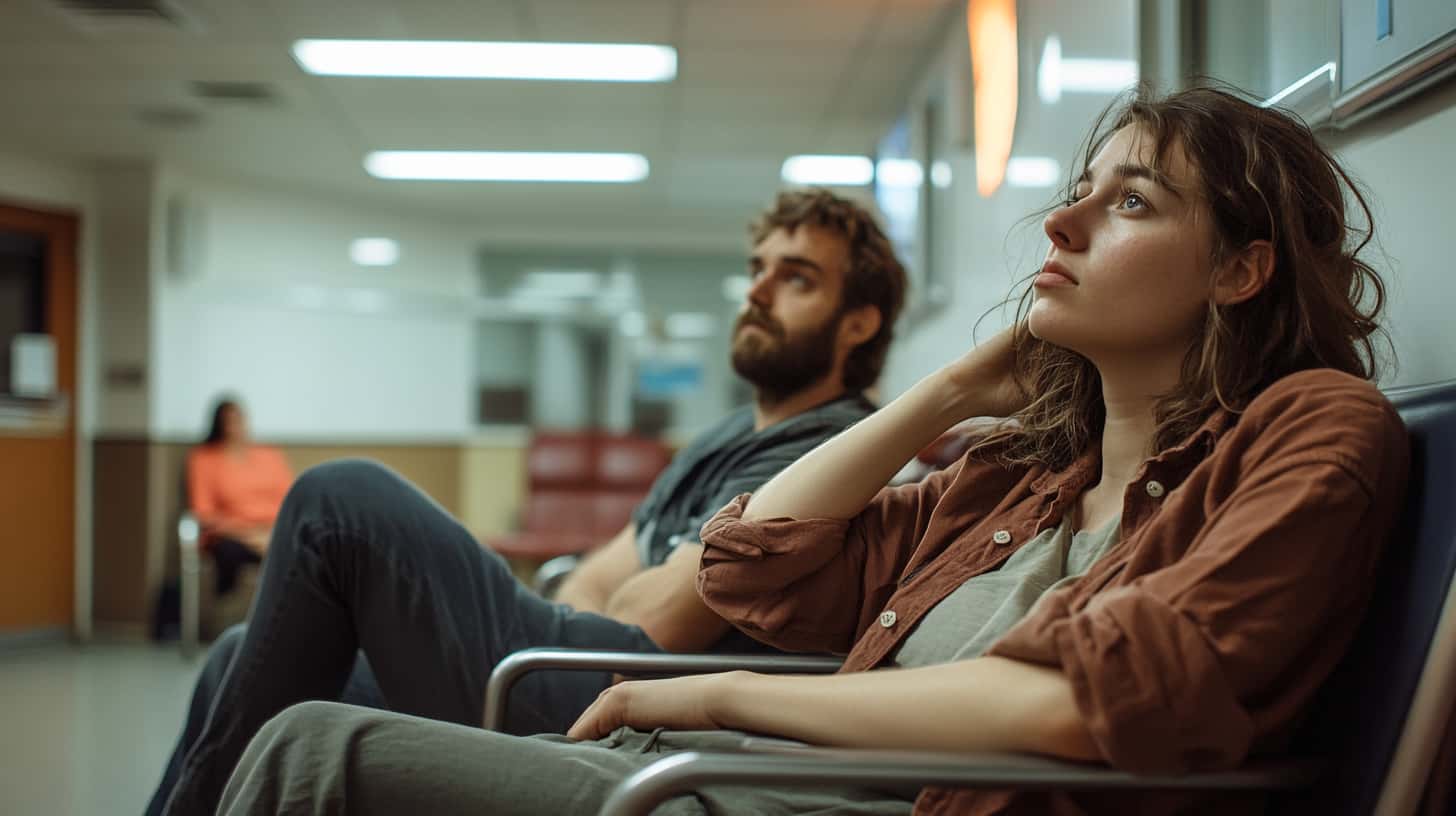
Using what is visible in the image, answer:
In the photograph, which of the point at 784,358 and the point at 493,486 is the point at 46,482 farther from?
the point at 784,358

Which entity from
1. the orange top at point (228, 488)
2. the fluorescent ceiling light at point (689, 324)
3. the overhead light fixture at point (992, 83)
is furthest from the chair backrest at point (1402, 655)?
the fluorescent ceiling light at point (689, 324)

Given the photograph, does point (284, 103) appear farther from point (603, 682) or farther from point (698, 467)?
point (603, 682)

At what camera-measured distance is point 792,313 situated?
2307 millimetres

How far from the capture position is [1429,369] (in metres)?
1.32

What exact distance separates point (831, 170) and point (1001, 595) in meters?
5.68

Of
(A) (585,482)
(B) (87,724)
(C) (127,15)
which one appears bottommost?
(B) (87,724)

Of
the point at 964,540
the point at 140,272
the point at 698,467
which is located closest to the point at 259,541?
the point at 140,272

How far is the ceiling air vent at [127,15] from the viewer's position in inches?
165

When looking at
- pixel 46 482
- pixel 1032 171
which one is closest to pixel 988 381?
pixel 1032 171

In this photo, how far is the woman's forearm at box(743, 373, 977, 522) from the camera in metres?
1.42

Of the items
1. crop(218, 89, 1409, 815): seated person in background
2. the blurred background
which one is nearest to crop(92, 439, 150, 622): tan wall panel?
the blurred background

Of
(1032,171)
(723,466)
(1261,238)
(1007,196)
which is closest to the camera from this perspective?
(1261,238)

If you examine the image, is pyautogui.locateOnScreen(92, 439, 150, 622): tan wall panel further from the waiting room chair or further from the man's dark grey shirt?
the waiting room chair

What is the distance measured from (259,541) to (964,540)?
5.32 meters
